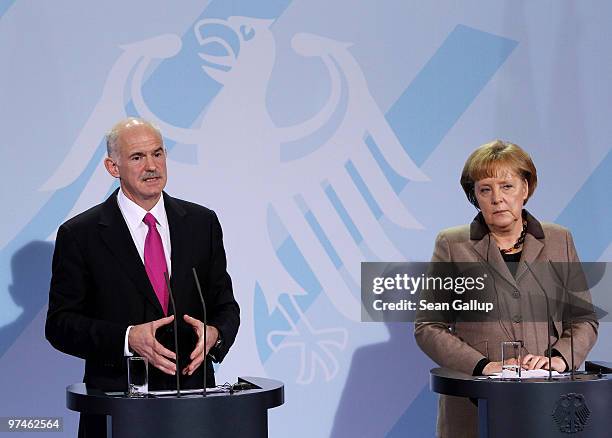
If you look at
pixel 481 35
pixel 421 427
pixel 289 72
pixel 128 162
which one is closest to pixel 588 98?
pixel 481 35

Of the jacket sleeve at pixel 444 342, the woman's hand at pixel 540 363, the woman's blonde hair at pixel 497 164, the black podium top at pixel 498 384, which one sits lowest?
the black podium top at pixel 498 384

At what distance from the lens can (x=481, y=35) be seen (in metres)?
5.21

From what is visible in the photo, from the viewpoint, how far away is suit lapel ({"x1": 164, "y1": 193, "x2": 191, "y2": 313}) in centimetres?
376

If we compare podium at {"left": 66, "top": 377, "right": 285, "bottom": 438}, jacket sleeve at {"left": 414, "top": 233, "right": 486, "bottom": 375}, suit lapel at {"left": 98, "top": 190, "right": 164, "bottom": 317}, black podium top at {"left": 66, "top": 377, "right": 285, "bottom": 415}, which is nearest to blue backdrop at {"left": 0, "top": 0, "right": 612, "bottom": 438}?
jacket sleeve at {"left": 414, "top": 233, "right": 486, "bottom": 375}

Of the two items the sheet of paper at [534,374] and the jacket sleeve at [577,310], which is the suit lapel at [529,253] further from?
the sheet of paper at [534,374]

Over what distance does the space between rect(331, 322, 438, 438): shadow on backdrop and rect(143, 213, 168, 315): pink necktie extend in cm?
160

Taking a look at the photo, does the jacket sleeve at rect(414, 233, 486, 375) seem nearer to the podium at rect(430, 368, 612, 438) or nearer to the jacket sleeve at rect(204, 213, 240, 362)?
the podium at rect(430, 368, 612, 438)

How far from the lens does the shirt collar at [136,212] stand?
12.6 feet

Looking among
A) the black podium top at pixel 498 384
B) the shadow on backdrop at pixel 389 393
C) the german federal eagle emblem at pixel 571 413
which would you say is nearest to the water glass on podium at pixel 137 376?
the black podium top at pixel 498 384

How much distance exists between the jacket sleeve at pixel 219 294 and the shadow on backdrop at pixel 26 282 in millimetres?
1358

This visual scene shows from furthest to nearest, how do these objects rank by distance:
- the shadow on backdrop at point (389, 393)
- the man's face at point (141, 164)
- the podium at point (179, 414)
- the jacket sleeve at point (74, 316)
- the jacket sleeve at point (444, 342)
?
the shadow on backdrop at point (389, 393) → the jacket sleeve at point (444, 342) → the man's face at point (141, 164) → the jacket sleeve at point (74, 316) → the podium at point (179, 414)

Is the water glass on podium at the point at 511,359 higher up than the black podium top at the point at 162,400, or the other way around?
the water glass on podium at the point at 511,359

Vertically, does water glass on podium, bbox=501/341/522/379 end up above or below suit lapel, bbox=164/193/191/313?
below

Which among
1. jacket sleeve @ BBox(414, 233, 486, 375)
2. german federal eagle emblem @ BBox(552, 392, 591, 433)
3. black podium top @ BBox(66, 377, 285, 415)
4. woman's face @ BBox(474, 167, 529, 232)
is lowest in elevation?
german federal eagle emblem @ BBox(552, 392, 591, 433)
